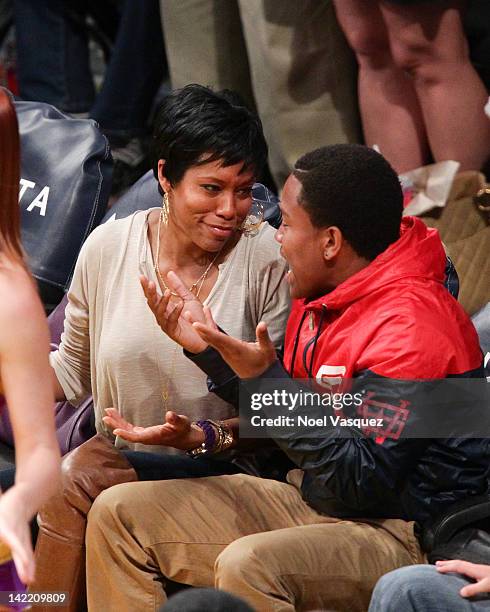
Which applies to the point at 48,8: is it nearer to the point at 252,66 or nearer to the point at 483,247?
the point at 252,66

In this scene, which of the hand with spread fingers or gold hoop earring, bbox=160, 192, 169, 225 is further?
gold hoop earring, bbox=160, 192, 169, 225

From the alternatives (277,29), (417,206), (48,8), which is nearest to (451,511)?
(417,206)

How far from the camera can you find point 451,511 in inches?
101

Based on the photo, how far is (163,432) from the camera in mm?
2686

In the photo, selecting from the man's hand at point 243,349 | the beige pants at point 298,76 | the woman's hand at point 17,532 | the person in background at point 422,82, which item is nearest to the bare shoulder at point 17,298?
the woman's hand at point 17,532

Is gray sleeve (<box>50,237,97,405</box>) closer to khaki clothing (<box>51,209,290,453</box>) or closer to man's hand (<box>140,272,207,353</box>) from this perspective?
khaki clothing (<box>51,209,290,453</box>)

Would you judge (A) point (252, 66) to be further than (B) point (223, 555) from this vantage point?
Yes

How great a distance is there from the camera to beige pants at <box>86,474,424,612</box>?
8.37 ft

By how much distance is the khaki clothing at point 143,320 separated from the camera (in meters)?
2.95

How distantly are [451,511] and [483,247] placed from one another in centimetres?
121

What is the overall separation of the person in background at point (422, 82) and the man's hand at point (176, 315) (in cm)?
129

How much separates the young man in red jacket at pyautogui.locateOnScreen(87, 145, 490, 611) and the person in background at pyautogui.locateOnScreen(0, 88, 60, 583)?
2.10ft

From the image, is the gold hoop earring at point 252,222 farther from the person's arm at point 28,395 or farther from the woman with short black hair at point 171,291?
the person's arm at point 28,395

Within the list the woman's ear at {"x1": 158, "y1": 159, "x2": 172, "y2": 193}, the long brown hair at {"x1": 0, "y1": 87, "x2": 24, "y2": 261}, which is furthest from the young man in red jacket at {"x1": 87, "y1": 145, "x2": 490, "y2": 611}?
the long brown hair at {"x1": 0, "y1": 87, "x2": 24, "y2": 261}
